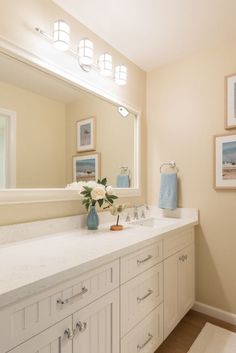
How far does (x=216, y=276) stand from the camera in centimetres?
194

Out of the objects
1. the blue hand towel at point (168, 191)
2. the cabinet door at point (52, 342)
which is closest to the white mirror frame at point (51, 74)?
the blue hand towel at point (168, 191)

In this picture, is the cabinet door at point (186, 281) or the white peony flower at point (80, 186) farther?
the cabinet door at point (186, 281)

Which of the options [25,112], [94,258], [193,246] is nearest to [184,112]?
[193,246]

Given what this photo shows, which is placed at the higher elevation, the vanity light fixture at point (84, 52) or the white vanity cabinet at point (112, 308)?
the vanity light fixture at point (84, 52)

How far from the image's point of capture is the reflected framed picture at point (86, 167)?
1671 millimetres

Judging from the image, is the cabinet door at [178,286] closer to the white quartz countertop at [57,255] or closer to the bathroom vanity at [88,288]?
the bathroom vanity at [88,288]

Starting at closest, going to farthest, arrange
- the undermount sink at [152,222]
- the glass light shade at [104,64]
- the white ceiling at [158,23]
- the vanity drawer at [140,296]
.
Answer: the vanity drawer at [140,296]
the white ceiling at [158,23]
the glass light shade at [104,64]
the undermount sink at [152,222]

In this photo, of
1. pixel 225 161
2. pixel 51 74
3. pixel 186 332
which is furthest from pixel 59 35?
pixel 186 332

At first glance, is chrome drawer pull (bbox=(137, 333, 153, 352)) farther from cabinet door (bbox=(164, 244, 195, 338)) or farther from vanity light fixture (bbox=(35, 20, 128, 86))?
vanity light fixture (bbox=(35, 20, 128, 86))

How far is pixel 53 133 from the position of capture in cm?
152

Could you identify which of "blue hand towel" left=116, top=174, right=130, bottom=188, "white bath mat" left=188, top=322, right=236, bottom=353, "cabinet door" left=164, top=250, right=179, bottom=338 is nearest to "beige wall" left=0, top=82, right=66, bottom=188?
"blue hand towel" left=116, top=174, right=130, bottom=188

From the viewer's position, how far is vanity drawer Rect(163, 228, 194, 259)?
5.21ft

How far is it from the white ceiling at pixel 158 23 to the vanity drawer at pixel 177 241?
1572 mm

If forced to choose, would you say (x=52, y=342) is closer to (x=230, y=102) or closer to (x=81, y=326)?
(x=81, y=326)
